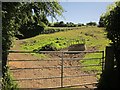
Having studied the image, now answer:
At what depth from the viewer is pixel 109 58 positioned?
9672 millimetres

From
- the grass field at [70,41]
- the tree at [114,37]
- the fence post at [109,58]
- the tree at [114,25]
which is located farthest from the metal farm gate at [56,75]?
the grass field at [70,41]

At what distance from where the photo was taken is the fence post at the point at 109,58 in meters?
9.49

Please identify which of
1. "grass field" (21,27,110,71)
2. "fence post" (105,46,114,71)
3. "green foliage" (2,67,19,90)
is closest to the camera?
"green foliage" (2,67,19,90)

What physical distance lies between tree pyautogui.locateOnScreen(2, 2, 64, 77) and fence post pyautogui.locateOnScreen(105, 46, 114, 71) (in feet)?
5.89

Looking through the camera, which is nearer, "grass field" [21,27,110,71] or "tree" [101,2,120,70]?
"tree" [101,2,120,70]

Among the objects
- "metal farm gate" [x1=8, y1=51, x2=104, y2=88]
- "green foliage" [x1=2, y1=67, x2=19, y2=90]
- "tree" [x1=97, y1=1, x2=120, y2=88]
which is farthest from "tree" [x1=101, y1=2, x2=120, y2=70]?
"green foliage" [x1=2, y1=67, x2=19, y2=90]

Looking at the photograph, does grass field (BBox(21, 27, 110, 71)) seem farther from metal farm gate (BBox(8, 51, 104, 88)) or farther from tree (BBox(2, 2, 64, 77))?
tree (BBox(2, 2, 64, 77))

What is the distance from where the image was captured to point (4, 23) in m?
7.70

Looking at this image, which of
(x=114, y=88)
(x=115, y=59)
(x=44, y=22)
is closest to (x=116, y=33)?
(x=115, y=59)

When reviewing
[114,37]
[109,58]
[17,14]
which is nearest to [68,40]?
[109,58]

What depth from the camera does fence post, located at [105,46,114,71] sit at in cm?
949

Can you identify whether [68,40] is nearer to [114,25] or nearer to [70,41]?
[70,41]

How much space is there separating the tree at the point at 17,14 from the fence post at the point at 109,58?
1795 mm

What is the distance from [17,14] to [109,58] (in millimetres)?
3152
